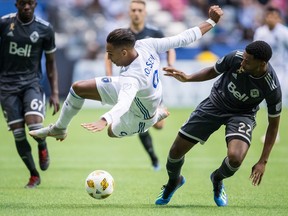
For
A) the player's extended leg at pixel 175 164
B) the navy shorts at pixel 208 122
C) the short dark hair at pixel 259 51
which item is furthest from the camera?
the player's extended leg at pixel 175 164

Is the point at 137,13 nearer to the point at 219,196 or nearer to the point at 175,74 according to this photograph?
the point at 175,74

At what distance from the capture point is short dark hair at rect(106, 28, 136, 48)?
864 centimetres

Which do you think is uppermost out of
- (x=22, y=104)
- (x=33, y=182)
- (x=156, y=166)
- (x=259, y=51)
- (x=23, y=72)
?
(x=259, y=51)

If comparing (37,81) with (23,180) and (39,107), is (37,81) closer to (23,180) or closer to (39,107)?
(39,107)

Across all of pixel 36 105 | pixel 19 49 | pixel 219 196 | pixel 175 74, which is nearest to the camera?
pixel 175 74

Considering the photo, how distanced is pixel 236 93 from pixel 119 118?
1450 millimetres

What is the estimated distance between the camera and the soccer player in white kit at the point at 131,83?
868cm

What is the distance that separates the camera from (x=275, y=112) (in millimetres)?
8695

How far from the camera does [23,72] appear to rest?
11.1 meters

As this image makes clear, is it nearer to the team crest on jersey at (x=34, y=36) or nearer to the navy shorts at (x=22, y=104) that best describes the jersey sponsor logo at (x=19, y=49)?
the team crest on jersey at (x=34, y=36)

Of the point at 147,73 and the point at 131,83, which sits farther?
the point at 147,73

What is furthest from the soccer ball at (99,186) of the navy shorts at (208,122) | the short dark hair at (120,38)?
the short dark hair at (120,38)

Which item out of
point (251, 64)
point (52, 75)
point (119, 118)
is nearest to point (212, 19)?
point (251, 64)

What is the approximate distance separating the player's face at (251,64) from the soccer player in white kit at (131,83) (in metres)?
0.86
